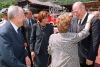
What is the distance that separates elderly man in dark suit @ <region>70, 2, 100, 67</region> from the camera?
3.20m

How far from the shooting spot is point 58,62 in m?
3.03

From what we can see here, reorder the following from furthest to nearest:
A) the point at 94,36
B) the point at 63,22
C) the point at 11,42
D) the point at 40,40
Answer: the point at 40,40 → the point at 94,36 → the point at 63,22 → the point at 11,42

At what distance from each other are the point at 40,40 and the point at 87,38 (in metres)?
1.36

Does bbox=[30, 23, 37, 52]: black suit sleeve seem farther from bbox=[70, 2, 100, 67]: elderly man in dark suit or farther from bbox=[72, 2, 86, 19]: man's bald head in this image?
bbox=[72, 2, 86, 19]: man's bald head

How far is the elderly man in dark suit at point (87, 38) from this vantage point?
3199 millimetres

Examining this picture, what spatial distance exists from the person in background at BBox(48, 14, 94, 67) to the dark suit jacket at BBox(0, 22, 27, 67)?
567mm

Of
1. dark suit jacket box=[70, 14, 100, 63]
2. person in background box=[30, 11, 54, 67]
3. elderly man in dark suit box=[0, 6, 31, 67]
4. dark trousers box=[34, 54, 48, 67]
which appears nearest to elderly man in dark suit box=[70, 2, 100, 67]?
dark suit jacket box=[70, 14, 100, 63]

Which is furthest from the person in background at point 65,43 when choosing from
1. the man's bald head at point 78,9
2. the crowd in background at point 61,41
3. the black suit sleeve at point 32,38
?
the black suit sleeve at point 32,38

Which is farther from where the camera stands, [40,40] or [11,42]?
[40,40]

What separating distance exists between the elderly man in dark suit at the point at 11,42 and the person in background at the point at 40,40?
4.72 feet

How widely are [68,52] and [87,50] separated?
546mm

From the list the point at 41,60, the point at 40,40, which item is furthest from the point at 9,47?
the point at 41,60

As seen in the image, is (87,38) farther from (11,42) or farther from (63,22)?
(11,42)

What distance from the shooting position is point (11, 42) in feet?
8.68
